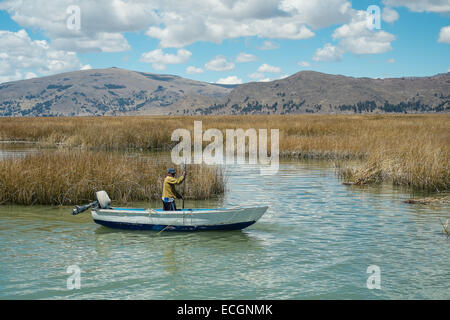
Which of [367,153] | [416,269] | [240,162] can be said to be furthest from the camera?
[240,162]

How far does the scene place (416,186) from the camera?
846 inches

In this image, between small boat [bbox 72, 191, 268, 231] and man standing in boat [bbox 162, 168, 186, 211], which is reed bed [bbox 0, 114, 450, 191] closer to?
small boat [bbox 72, 191, 268, 231]

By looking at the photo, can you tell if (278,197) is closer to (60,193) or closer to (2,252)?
(60,193)

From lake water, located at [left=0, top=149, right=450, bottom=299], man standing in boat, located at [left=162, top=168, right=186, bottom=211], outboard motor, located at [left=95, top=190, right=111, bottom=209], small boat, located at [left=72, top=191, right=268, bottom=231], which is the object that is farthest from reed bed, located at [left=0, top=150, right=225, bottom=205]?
small boat, located at [left=72, top=191, right=268, bottom=231]

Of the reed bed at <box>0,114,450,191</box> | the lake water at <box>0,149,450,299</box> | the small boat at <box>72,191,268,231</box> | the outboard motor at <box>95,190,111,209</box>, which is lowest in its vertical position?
the lake water at <box>0,149,450,299</box>

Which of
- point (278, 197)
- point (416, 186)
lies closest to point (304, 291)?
point (278, 197)

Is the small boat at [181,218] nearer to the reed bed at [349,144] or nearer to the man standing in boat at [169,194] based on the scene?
the man standing in boat at [169,194]

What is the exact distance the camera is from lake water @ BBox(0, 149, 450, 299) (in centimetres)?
1003

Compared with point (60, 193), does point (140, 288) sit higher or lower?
lower

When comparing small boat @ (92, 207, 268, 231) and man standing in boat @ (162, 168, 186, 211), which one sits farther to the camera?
man standing in boat @ (162, 168, 186, 211)

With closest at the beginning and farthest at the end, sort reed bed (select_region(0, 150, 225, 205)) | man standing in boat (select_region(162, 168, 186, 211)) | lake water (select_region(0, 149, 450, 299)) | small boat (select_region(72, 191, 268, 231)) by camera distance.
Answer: lake water (select_region(0, 149, 450, 299))
small boat (select_region(72, 191, 268, 231))
man standing in boat (select_region(162, 168, 186, 211))
reed bed (select_region(0, 150, 225, 205))

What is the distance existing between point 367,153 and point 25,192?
20108 millimetres

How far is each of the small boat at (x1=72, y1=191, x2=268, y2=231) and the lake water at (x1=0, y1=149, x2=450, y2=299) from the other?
0.84 feet

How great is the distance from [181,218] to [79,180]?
622 centimetres
